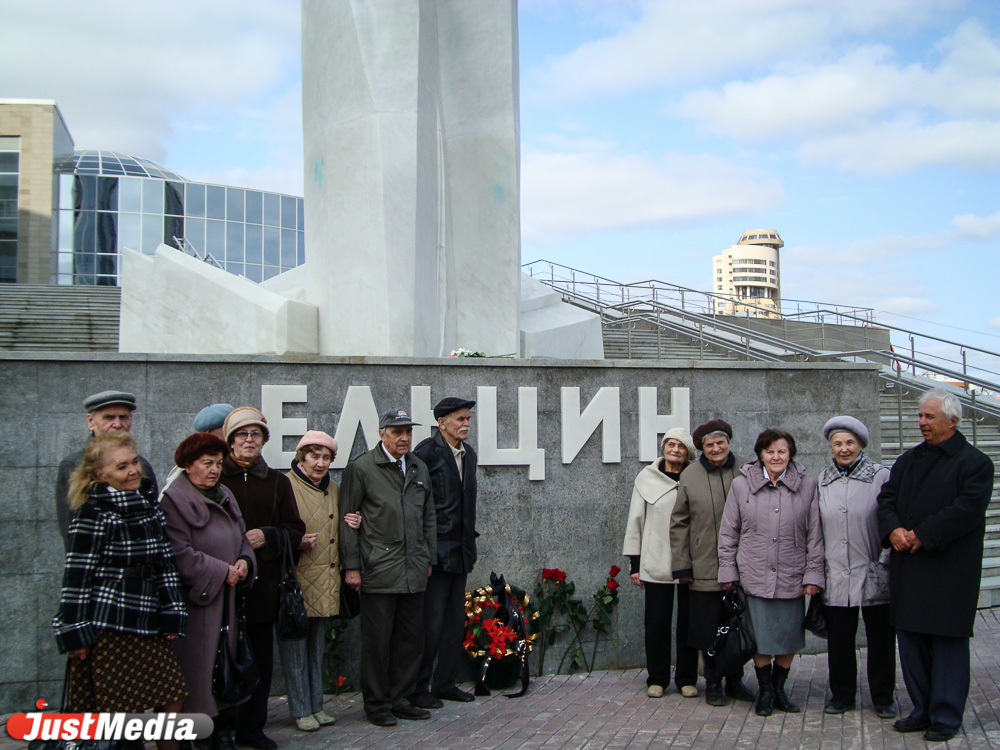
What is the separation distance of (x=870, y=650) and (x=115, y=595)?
4.05 m

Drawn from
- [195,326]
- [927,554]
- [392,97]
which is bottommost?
[927,554]

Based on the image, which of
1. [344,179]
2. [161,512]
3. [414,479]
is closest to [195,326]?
[344,179]

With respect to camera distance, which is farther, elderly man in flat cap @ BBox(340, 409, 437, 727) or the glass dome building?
the glass dome building

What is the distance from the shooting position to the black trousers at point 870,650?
5270 mm

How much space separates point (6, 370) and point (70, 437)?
22.1 inches

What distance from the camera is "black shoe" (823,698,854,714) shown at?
5.31 meters

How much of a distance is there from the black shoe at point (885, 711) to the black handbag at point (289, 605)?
3214 mm

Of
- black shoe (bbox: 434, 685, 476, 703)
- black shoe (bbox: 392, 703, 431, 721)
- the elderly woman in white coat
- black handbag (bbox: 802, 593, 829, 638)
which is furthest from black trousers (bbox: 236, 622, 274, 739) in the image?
black handbag (bbox: 802, 593, 829, 638)

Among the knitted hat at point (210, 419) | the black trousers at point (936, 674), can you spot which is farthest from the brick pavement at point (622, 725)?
the knitted hat at point (210, 419)

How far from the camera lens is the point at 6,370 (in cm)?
571

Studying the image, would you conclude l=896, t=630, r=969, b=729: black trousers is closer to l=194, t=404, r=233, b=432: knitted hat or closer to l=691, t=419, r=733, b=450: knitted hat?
l=691, t=419, r=733, b=450: knitted hat

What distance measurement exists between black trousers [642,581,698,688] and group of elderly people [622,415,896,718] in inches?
5.0

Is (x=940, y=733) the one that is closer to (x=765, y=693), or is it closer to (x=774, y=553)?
(x=765, y=693)

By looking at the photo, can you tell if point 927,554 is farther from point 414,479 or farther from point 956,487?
point 414,479
